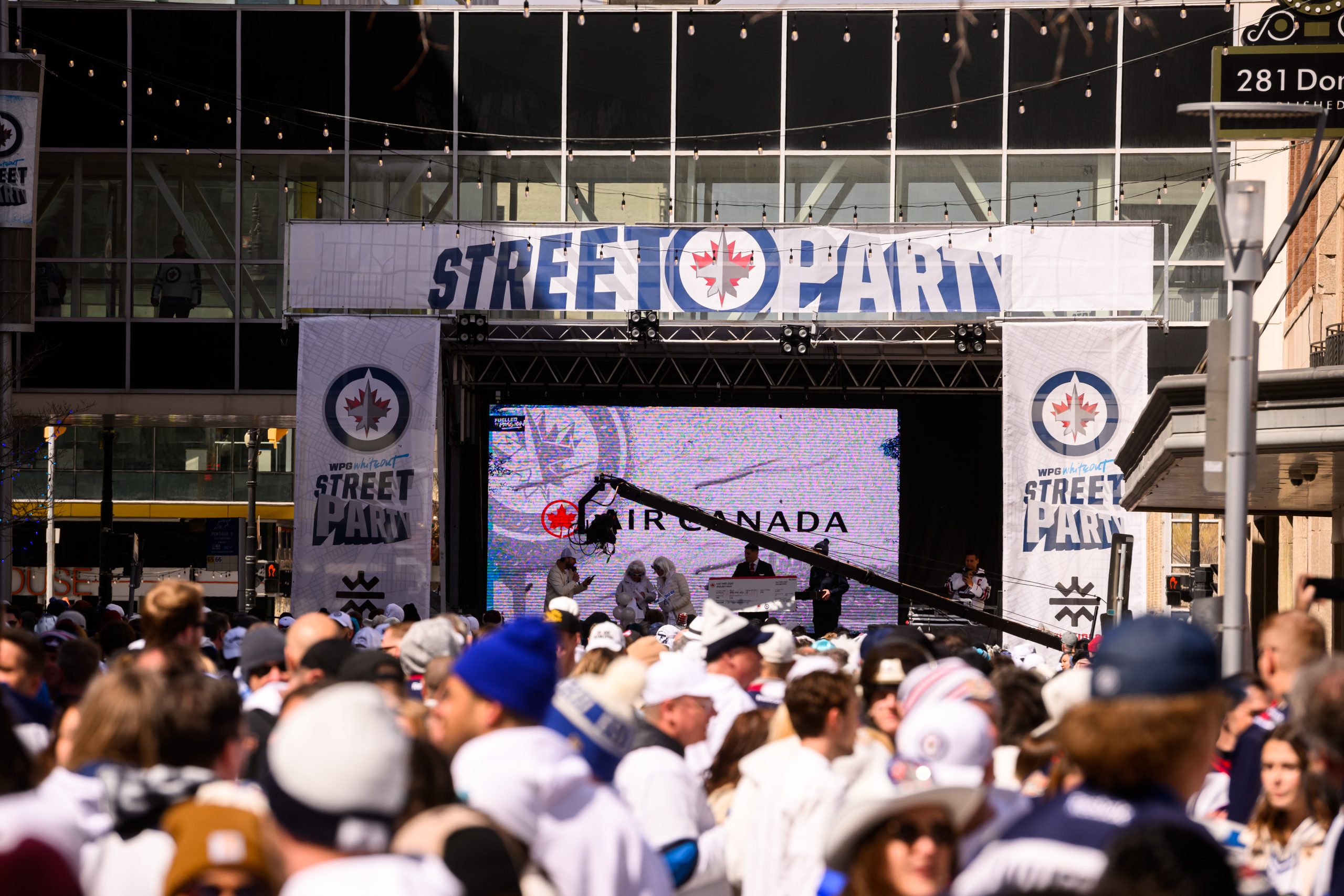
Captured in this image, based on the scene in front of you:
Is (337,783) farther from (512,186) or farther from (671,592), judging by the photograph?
(512,186)

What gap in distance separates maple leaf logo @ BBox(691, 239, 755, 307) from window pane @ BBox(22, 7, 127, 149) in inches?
429

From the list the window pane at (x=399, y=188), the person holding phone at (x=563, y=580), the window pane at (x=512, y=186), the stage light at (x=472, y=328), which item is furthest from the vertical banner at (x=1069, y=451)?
the window pane at (x=399, y=188)

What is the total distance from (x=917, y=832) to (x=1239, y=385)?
4.65 metres

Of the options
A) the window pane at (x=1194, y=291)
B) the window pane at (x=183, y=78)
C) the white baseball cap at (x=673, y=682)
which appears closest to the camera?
the white baseball cap at (x=673, y=682)

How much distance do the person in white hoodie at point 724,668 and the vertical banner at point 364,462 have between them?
14.3 meters

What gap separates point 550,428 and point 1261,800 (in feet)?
63.7

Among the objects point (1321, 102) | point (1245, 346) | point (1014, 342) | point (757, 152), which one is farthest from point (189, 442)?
point (1245, 346)

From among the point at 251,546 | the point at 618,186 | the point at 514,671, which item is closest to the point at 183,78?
the point at 618,186

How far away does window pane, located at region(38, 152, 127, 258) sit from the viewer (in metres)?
26.4

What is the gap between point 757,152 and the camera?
2608 cm

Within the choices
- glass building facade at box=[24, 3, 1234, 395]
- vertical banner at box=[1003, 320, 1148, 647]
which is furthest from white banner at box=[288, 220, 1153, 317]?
glass building facade at box=[24, 3, 1234, 395]

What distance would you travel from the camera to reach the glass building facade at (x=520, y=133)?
25656 mm

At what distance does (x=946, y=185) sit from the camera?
25953 millimetres

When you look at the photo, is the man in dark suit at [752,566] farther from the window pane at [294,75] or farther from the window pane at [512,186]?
the window pane at [294,75]
